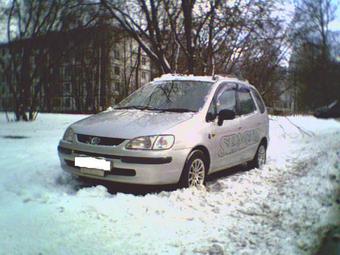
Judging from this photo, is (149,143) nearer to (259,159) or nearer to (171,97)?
(171,97)

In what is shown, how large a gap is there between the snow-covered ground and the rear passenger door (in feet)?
2.40

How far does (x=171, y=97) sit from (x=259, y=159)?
8.11ft

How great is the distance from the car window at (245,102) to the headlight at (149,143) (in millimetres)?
2479

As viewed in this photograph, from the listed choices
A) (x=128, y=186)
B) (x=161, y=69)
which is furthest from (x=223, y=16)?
(x=128, y=186)

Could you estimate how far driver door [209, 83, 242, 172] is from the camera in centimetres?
689

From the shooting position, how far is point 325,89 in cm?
5006

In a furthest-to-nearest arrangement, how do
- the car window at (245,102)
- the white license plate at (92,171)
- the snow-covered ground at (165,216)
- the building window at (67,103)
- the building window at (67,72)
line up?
the building window at (67,103)
the building window at (67,72)
the car window at (245,102)
the white license plate at (92,171)
the snow-covered ground at (165,216)

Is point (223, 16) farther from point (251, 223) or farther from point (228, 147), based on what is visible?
point (251, 223)

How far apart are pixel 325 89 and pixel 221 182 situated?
151ft

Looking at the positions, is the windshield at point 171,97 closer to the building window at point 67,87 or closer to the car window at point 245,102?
the car window at point 245,102

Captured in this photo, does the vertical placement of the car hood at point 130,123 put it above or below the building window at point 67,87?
below

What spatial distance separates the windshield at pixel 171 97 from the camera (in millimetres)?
6969

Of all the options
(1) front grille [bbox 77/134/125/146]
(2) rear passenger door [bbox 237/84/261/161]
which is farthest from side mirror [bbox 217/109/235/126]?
(1) front grille [bbox 77/134/125/146]

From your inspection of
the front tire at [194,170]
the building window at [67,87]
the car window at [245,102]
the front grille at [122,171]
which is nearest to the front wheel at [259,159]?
the car window at [245,102]
